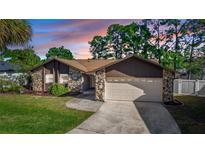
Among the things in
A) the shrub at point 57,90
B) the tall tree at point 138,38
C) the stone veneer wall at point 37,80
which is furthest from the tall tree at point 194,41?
the stone veneer wall at point 37,80

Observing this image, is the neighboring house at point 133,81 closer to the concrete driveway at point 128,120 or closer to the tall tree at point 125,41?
the concrete driveway at point 128,120

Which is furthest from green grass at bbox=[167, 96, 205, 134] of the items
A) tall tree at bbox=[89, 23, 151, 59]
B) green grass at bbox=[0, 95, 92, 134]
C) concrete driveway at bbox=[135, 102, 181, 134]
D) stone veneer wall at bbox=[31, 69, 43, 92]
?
tall tree at bbox=[89, 23, 151, 59]

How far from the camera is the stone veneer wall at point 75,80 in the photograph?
56.9ft

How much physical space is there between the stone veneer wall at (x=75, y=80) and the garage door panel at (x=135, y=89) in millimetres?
4762

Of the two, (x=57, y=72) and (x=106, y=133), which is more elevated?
(x=57, y=72)

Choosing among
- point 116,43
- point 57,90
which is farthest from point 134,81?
point 116,43

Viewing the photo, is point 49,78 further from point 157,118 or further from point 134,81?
point 157,118

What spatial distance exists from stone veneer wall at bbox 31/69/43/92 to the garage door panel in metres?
7.68

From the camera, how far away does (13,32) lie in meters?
5.46

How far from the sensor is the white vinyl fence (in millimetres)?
15071
